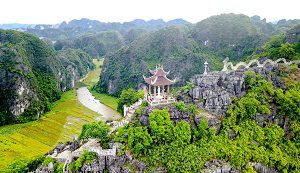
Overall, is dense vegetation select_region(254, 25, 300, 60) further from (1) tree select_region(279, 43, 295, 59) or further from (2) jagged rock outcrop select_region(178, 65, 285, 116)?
(2) jagged rock outcrop select_region(178, 65, 285, 116)

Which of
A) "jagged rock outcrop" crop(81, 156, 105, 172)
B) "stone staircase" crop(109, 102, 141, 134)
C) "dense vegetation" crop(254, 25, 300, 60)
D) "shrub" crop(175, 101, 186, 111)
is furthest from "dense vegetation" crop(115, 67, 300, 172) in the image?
"dense vegetation" crop(254, 25, 300, 60)

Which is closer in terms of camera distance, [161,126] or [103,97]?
[161,126]

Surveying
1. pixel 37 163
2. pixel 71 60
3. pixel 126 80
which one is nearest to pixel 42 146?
pixel 37 163

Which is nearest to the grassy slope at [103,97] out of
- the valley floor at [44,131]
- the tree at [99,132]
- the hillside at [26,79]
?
the valley floor at [44,131]

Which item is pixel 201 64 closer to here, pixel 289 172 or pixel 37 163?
pixel 289 172

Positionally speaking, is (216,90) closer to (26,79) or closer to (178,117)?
(178,117)

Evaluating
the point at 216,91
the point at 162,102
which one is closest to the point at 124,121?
the point at 162,102

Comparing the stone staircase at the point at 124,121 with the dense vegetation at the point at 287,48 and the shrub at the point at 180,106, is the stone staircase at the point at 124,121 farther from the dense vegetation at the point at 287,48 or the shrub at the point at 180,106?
the dense vegetation at the point at 287,48
